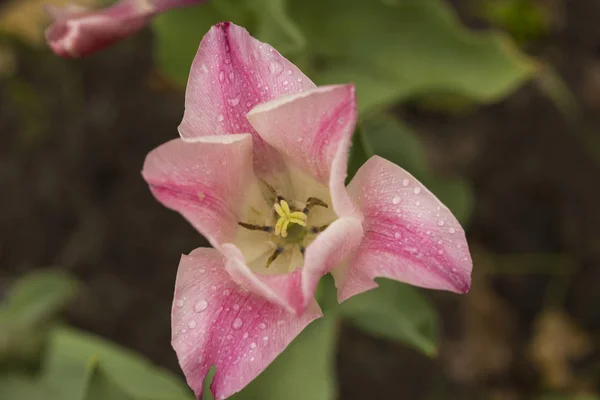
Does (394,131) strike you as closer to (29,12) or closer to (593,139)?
(593,139)

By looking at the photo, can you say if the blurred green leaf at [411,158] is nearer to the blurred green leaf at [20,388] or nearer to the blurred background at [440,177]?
the blurred background at [440,177]

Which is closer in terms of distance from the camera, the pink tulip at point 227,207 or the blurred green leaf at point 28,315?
the pink tulip at point 227,207

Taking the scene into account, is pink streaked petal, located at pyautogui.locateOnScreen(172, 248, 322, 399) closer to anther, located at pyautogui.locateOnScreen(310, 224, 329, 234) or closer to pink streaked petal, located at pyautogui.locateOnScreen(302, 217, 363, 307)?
pink streaked petal, located at pyautogui.locateOnScreen(302, 217, 363, 307)

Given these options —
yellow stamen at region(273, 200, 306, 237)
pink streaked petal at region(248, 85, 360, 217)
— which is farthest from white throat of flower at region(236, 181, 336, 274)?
pink streaked petal at region(248, 85, 360, 217)

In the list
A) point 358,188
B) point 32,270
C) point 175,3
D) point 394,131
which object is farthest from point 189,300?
point 32,270

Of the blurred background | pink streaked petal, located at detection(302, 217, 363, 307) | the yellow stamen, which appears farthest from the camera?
the blurred background

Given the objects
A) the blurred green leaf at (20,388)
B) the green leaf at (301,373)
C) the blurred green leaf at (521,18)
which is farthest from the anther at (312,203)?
the blurred green leaf at (521,18)
